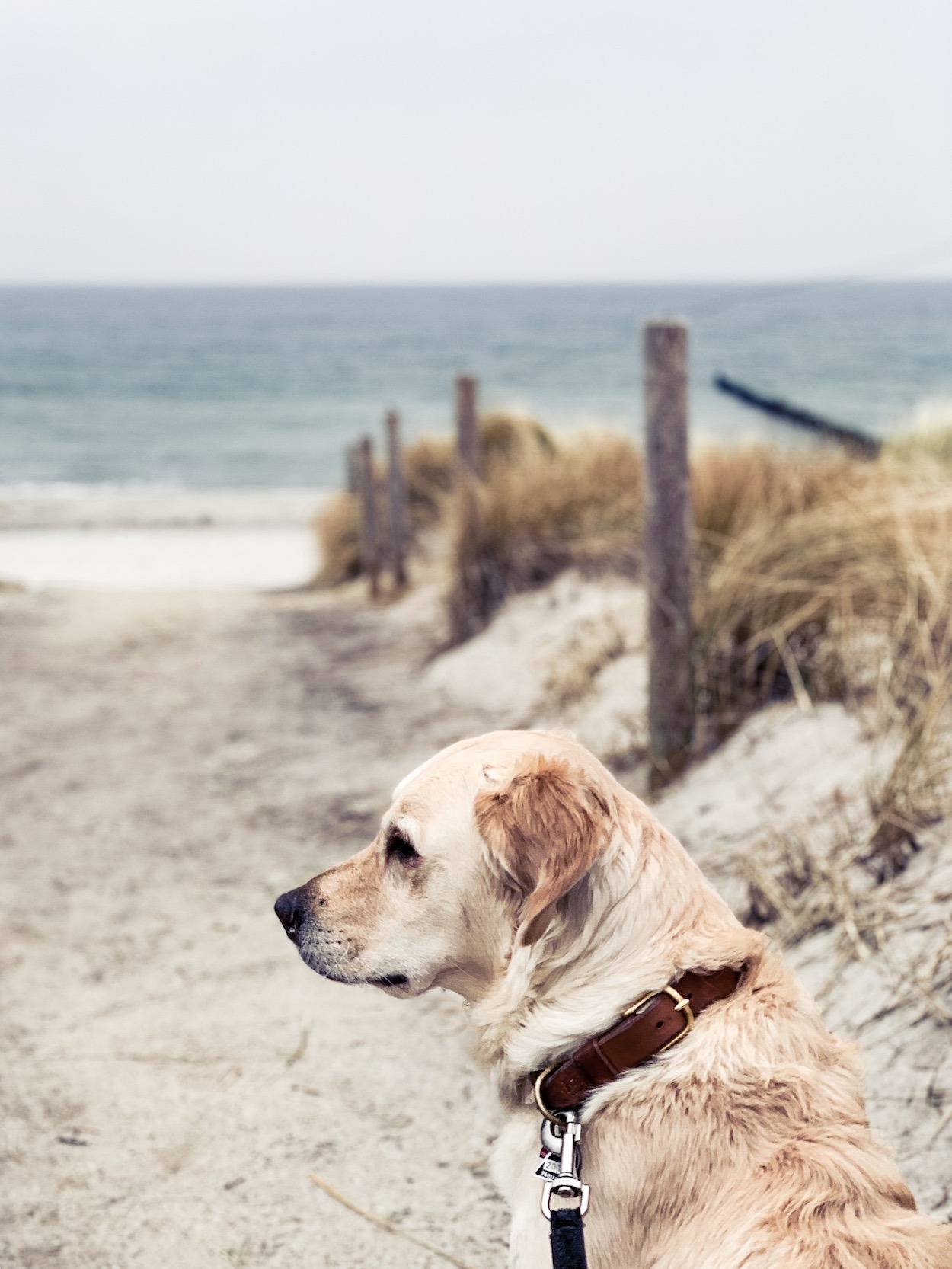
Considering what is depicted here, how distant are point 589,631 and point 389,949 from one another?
16.5ft

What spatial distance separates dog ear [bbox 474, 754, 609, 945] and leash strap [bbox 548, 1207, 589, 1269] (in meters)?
0.42

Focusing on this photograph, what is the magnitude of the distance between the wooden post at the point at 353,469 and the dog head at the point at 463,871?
38.6ft

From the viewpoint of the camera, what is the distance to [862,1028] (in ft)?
10.6

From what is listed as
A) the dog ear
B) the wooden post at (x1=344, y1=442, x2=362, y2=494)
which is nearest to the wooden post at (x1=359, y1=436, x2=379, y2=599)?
the wooden post at (x1=344, y1=442, x2=362, y2=494)

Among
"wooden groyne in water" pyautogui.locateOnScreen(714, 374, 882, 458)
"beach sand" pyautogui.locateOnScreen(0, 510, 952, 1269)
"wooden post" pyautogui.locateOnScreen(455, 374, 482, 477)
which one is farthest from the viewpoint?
"wooden groyne in water" pyautogui.locateOnScreen(714, 374, 882, 458)

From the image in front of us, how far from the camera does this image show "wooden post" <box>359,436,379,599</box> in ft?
39.5

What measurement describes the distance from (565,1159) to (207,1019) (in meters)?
2.39

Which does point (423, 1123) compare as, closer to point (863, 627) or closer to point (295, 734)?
point (863, 627)

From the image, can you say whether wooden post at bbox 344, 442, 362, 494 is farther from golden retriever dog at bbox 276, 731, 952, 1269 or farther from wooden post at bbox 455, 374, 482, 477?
golden retriever dog at bbox 276, 731, 952, 1269

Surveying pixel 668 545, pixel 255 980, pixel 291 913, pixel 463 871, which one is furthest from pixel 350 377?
pixel 463 871

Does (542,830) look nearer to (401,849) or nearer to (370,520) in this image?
(401,849)

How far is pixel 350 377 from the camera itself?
53656 millimetres

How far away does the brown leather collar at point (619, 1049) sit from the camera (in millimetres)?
1946

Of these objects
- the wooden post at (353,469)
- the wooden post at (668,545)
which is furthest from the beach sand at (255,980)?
the wooden post at (353,469)
